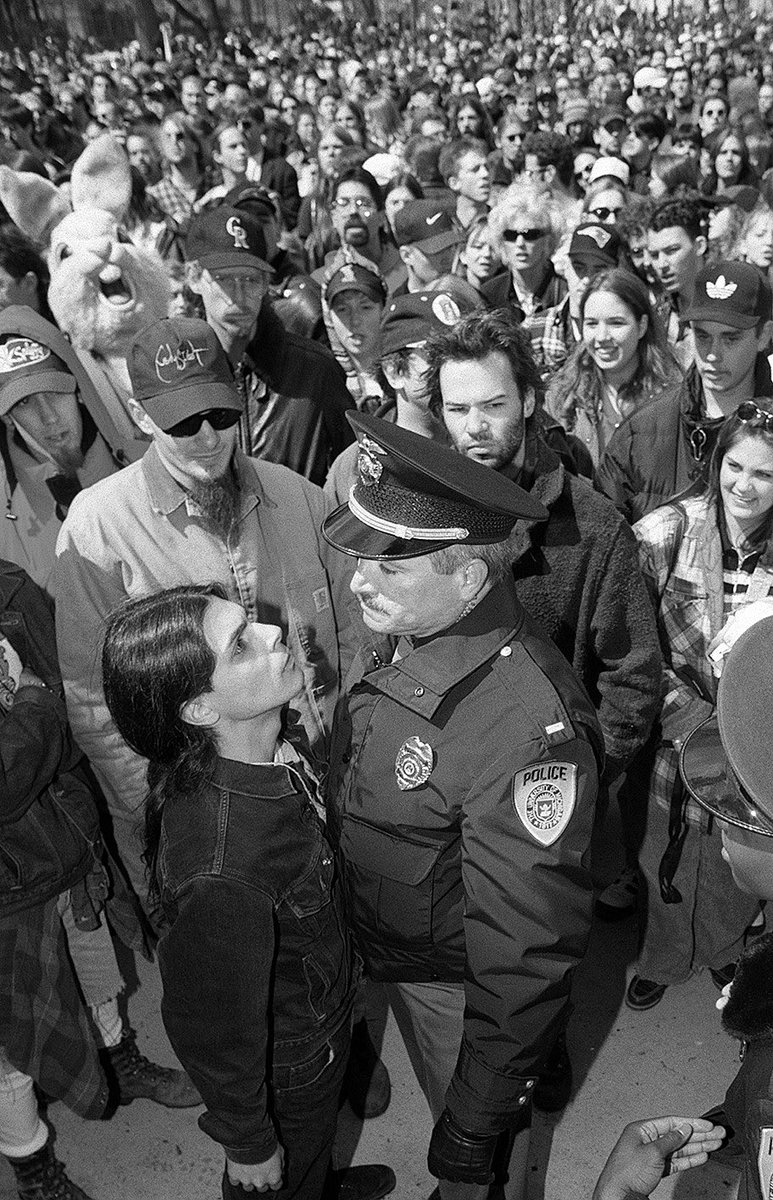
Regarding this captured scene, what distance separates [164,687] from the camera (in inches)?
72.1

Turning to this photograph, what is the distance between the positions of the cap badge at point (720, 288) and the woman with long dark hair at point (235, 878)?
2180 millimetres

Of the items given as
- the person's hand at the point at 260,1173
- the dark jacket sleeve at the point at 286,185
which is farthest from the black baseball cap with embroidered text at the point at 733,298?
the dark jacket sleeve at the point at 286,185

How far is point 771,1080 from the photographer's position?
1.37 m

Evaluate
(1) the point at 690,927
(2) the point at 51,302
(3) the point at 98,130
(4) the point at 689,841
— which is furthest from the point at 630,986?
(3) the point at 98,130

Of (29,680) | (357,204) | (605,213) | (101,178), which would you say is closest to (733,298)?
(29,680)

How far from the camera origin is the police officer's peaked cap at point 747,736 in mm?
1345

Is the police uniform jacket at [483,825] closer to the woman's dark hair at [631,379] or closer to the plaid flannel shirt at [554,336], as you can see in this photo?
the woman's dark hair at [631,379]

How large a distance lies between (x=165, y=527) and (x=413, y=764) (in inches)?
44.4

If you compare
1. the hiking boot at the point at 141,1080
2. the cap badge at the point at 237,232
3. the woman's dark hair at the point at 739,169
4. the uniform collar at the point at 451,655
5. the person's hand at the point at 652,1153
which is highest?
the cap badge at the point at 237,232

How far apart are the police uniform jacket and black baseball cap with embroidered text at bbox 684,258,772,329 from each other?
181 cm

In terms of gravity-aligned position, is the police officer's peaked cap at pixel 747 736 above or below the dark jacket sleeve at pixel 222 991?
above

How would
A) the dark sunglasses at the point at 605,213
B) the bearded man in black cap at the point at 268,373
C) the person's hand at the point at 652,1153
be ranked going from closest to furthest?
the person's hand at the point at 652,1153 → the bearded man in black cap at the point at 268,373 → the dark sunglasses at the point at 605,213

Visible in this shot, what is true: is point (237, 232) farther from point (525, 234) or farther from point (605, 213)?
point (605, 213)

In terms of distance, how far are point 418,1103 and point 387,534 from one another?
189cm
